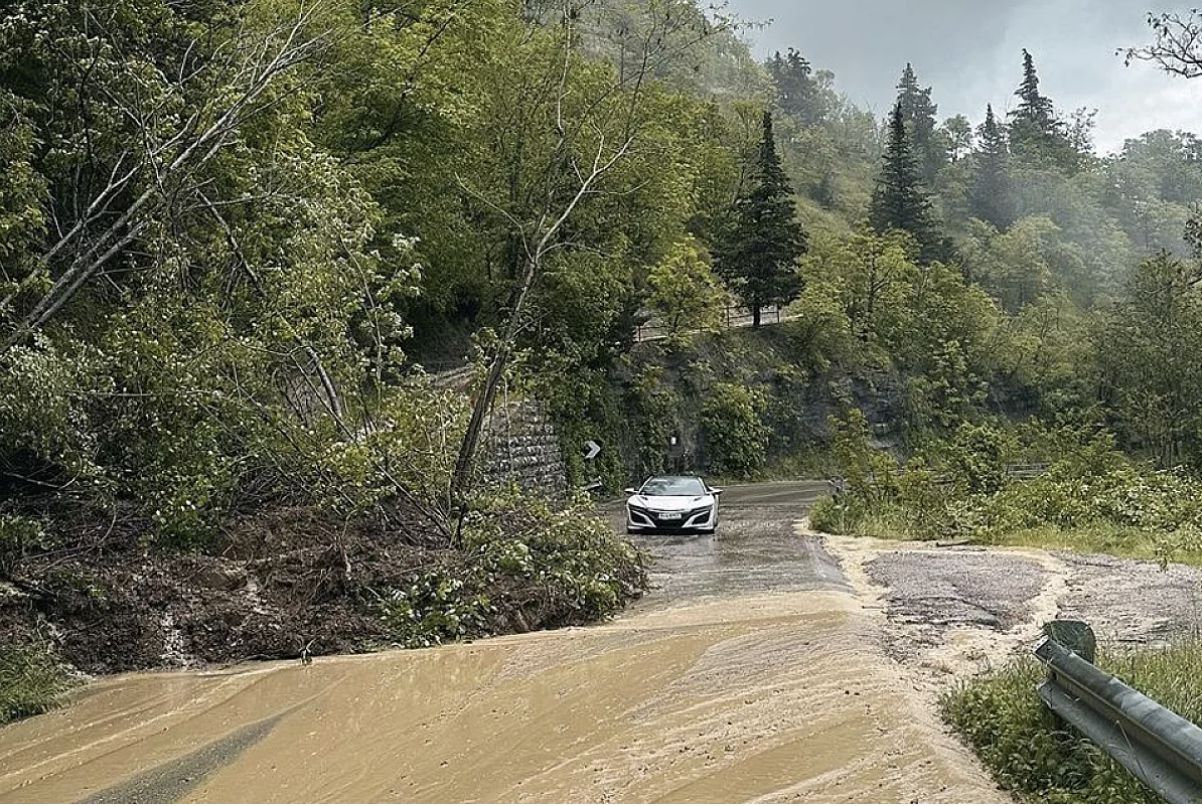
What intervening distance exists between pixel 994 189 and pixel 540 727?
108 meters

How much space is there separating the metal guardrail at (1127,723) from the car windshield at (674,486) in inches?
671

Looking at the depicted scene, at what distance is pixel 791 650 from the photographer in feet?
27.9

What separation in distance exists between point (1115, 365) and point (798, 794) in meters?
51.5

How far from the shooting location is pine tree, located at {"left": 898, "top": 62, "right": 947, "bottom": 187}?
110 m

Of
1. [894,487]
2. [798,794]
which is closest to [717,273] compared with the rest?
[894,487]

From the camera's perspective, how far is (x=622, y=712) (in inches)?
283

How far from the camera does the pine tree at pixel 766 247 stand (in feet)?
168

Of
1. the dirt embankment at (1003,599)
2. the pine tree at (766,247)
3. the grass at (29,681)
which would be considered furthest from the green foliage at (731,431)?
the grass at (29,681)

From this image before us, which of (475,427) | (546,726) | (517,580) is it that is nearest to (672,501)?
(475,427)

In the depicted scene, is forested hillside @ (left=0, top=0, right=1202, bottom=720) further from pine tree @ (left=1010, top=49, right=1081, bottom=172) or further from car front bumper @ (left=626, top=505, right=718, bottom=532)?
pine tree @ (left=1010, top=49, right=1081, bottom=172)

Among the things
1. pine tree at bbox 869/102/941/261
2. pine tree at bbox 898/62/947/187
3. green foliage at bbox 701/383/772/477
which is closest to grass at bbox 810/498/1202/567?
green foliage at bbox 701/383/772/477

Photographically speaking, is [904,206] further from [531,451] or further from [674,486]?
[674,486]

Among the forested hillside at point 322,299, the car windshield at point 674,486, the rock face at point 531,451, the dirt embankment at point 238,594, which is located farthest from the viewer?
the rock face at point 531,451

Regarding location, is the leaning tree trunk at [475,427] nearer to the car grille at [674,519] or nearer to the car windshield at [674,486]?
the car grille at [674,519]
